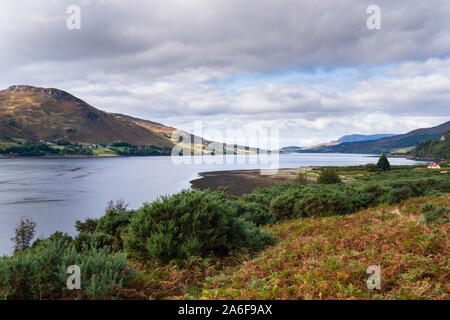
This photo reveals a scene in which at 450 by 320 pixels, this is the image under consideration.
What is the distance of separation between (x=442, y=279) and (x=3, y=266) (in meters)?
7.40

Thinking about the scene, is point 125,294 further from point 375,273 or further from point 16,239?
point 16,239

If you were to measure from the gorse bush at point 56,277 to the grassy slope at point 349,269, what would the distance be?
1629 millimetres

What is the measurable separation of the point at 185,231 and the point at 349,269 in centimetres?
397

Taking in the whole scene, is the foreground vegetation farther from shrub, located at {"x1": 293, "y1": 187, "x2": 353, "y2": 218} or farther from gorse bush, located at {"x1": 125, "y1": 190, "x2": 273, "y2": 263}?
shrub, located at {"x1": 293, "y1": 187, "x2": 353, "y2": 218}

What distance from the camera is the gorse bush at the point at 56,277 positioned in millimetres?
4676

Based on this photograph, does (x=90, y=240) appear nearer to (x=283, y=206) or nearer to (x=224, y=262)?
(x=224, y=262)

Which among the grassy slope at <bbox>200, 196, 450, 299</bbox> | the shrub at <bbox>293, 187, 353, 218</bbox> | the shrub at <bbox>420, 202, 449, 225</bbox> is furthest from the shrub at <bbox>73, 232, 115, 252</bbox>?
the shrub at <bbox>420, 202, 449, 225</bbox>

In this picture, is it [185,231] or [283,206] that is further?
[283,206]

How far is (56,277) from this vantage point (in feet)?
16.6

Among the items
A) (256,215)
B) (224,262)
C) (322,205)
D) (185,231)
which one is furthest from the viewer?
(256,215)

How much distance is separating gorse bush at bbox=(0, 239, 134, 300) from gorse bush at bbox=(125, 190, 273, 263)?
1.81 m

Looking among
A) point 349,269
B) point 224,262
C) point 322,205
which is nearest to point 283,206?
point 322,205
